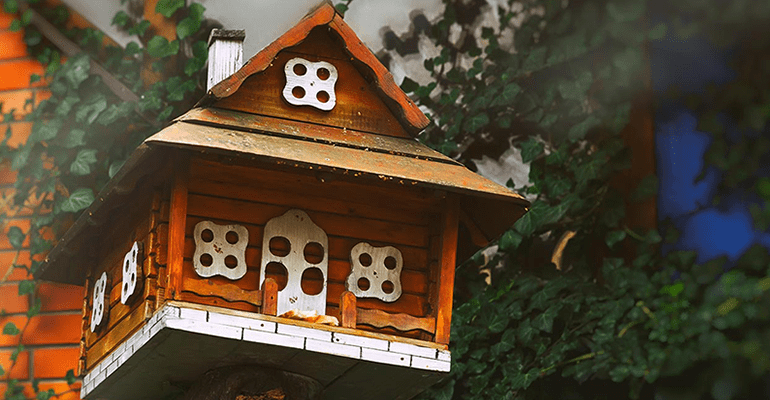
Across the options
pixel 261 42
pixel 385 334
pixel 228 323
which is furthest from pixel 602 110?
pixel 228 323

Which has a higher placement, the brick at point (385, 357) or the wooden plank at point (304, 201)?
the wooden plank at point (304, 201)

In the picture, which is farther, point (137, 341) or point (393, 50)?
point (393, 50)

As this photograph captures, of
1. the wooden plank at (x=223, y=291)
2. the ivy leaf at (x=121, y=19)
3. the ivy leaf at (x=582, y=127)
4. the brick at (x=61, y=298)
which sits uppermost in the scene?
the ivy leaf at (x=121, y=19)

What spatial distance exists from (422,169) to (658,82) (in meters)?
1.38

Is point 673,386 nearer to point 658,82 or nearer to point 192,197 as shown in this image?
point 658,82

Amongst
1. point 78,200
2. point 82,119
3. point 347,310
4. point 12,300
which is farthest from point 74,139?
point 347,310

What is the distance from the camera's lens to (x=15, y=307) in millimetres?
3686

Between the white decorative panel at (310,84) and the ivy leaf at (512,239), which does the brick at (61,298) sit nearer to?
the ivy leaf at (512,239)

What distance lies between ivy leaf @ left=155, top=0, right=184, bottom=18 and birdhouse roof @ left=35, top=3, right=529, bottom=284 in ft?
4.64

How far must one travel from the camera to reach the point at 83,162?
147 inches

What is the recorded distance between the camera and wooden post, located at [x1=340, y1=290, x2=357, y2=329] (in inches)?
91.5

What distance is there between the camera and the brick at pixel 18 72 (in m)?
3.83

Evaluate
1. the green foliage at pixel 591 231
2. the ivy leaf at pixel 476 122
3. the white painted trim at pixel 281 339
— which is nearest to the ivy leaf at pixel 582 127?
the green foliage at pixel 591 231

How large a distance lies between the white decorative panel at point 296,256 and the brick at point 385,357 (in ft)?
0.46
